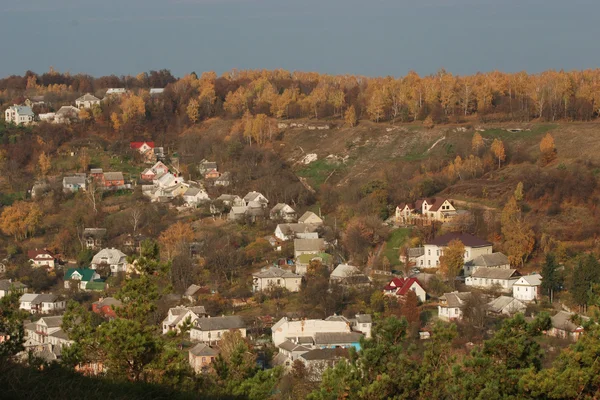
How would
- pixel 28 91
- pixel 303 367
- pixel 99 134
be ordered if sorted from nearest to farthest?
pixel 303 367, pixel 99 134, pixel 28 91

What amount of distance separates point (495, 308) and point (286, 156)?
56.8 feet

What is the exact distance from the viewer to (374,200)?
29797 mm

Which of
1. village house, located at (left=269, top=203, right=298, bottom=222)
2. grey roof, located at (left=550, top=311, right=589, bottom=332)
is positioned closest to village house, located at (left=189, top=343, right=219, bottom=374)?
grey roof, located at (left=550, top=311, right=589, bottom=332)

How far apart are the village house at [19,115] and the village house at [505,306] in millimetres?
A: 26827

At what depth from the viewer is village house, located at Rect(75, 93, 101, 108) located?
150ft

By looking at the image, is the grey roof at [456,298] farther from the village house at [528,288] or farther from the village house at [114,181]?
the village house at [114,181]

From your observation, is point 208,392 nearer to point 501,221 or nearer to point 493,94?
point 501,221

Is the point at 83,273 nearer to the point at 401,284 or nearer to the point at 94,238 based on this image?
the point at 94,238

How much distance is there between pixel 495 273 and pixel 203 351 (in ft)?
26.4

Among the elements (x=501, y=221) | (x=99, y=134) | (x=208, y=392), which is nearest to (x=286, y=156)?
(x=99, y=134)

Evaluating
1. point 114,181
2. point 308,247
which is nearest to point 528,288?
point 308,247

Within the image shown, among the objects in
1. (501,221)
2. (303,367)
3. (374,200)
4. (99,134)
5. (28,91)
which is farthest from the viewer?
(28,91)

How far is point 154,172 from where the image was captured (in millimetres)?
36906

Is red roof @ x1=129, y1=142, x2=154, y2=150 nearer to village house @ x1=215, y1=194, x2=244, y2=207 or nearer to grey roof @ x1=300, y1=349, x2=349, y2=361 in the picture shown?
village house @ x1=215, y1=194, x2=244, y2=207
